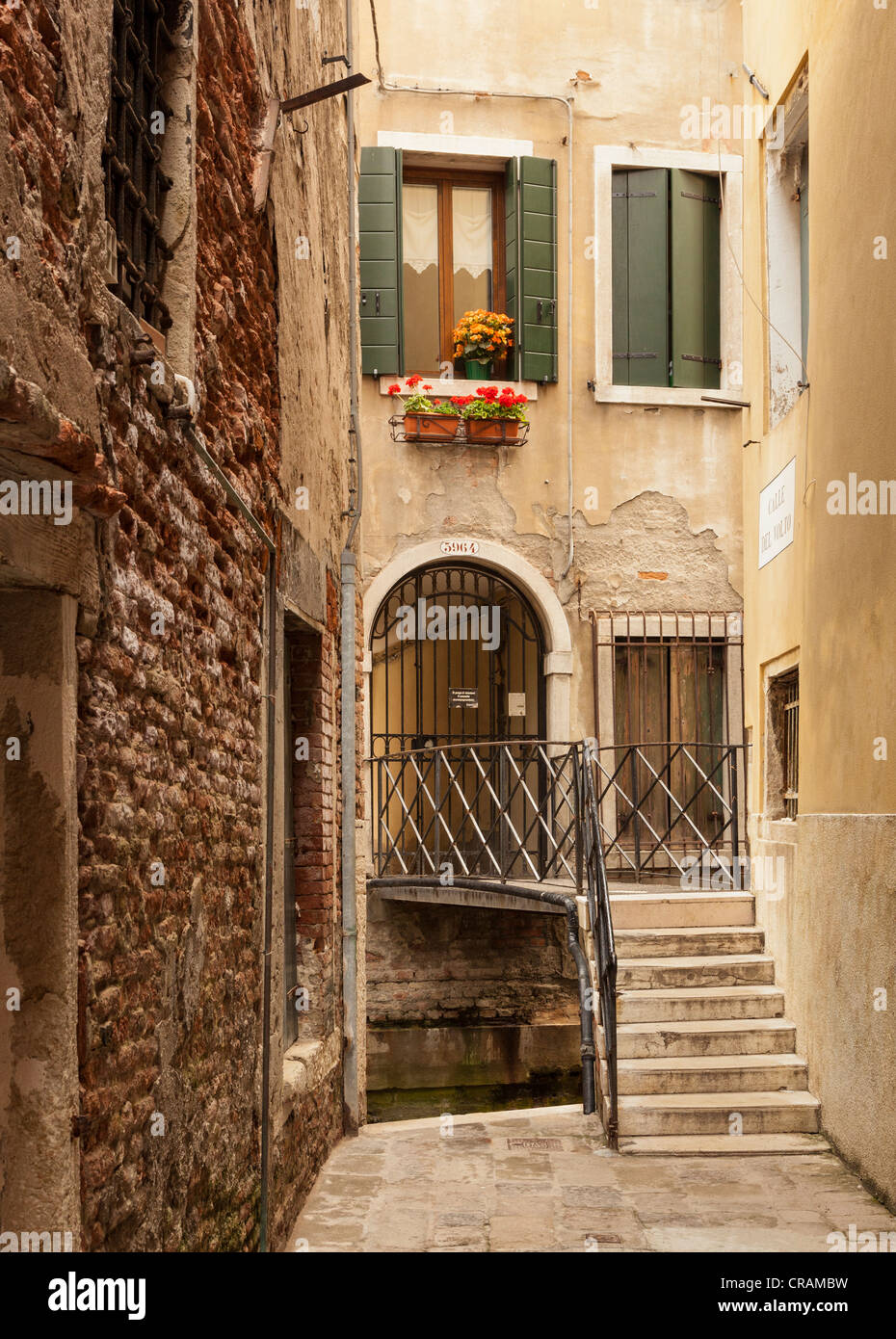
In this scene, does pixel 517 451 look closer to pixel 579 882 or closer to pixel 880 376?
pixel 579 882

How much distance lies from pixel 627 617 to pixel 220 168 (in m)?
6.55

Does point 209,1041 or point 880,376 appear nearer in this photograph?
point 209,1041

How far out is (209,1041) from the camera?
12.1ft

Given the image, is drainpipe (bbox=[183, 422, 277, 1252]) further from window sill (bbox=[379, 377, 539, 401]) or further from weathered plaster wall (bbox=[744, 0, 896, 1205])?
window sill (bbox=[379, 377, 539, 401])

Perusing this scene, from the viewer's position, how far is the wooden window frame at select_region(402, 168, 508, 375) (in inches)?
417

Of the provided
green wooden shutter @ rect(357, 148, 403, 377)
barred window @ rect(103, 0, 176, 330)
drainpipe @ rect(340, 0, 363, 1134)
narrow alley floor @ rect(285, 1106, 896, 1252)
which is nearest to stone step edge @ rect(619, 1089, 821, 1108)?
narrow alley floor @ rect(285, 1106, 896, 1252)

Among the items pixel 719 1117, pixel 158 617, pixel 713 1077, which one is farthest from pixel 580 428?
pixel 158 617

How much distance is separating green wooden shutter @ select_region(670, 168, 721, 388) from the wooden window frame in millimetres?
1331

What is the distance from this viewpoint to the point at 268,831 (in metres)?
4.71

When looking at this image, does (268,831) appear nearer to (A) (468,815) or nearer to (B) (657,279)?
(A) (468,815)

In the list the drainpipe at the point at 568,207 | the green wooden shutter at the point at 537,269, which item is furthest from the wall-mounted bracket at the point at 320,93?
the drainpipe at the point at 568,207

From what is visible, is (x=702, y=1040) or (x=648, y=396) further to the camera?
(x=648, y=396)

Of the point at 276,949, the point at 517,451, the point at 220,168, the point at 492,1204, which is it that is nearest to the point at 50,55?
the point at 220,168

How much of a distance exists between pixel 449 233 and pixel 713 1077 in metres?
6.81
